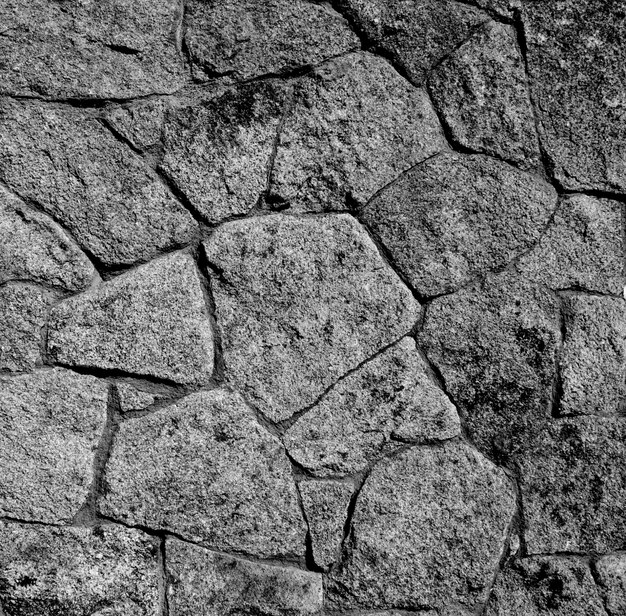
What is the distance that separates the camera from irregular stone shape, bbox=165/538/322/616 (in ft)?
4.85

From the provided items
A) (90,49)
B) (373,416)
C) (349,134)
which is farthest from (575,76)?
(90,49)

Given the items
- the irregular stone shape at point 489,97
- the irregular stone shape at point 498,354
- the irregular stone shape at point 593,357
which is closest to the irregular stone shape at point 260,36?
the irregular stone shape at point 489,97

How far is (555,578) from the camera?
5.39ft

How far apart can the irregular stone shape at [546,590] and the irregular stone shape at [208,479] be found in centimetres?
43

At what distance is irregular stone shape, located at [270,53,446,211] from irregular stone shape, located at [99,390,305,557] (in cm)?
43

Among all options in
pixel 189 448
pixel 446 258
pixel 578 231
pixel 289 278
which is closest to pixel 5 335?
pixel 189 448

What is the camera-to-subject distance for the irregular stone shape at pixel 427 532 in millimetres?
1556

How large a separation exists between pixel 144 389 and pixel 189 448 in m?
0.14

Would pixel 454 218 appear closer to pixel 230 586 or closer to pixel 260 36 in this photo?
pixel 260 36

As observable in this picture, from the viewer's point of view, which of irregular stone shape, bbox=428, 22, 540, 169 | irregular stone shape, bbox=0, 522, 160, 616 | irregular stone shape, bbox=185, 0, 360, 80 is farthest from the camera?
irregular stone shape, bbox=428, 22, 540, 169

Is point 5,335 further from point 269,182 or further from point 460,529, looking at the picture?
point 460,529

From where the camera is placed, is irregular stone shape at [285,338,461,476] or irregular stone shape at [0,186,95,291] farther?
irregular stone shape at [285,338,461,476]

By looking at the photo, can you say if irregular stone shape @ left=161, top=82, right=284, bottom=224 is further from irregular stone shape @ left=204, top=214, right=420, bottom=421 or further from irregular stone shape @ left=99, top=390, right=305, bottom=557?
irregular stone shape @ left=99, top=390, right=305, bottom=557

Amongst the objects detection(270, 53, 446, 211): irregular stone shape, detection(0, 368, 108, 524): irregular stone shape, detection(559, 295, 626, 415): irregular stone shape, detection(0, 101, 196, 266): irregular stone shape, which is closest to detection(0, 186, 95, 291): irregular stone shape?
detection(0, 101, 196, 266): irregular stone shape
